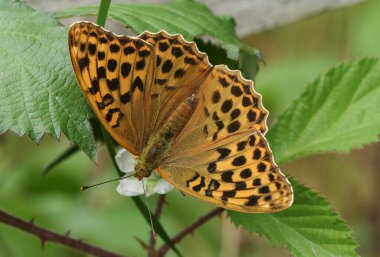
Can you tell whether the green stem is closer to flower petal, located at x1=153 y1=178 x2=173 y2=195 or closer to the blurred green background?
flower petal, located at x1=153 y1=178 x2=173 y2=195

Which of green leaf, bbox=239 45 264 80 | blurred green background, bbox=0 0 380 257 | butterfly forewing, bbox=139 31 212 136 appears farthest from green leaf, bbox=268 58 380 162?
blurred green background, bbox=0 0 380 257

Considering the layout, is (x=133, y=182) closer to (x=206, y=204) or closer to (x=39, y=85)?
(x=39, y=85)

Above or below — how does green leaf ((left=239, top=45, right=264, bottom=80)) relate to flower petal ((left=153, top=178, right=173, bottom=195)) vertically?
above

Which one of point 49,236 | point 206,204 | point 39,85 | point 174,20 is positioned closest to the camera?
point 39,85

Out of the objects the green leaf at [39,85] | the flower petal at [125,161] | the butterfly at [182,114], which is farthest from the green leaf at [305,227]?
the green leaf at [39,85]

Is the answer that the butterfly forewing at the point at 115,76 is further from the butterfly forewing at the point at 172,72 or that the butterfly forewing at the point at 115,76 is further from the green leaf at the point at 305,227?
the green leaf at the point at 305,227

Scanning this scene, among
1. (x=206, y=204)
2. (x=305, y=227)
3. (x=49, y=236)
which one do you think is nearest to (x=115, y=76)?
(x=49, y=236)

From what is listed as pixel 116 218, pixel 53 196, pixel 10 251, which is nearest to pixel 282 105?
pixel 116 218
